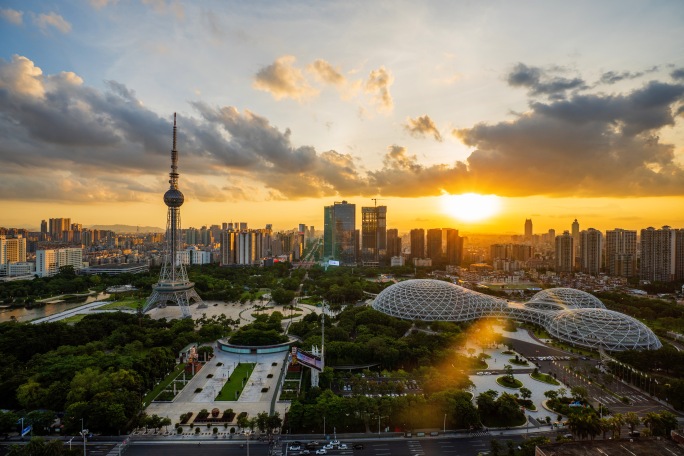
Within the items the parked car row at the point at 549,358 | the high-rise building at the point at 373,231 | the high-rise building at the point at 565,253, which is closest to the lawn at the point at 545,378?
the parked car row at the point at 549,358

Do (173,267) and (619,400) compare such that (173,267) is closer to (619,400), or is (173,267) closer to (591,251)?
(619,400)

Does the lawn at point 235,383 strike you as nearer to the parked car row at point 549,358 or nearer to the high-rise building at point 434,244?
the parked car row at point 549,358

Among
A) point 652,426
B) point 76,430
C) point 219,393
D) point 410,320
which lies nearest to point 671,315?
point 410,320

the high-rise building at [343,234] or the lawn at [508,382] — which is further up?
the high-rise building at [343,234]

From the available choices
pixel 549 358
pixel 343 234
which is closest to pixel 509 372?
pixel 549 358

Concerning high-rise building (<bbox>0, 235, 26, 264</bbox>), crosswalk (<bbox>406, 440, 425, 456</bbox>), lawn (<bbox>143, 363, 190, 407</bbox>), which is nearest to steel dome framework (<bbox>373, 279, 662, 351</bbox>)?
lawn (<bbox>143, 363, 190, 407</bbox>)
